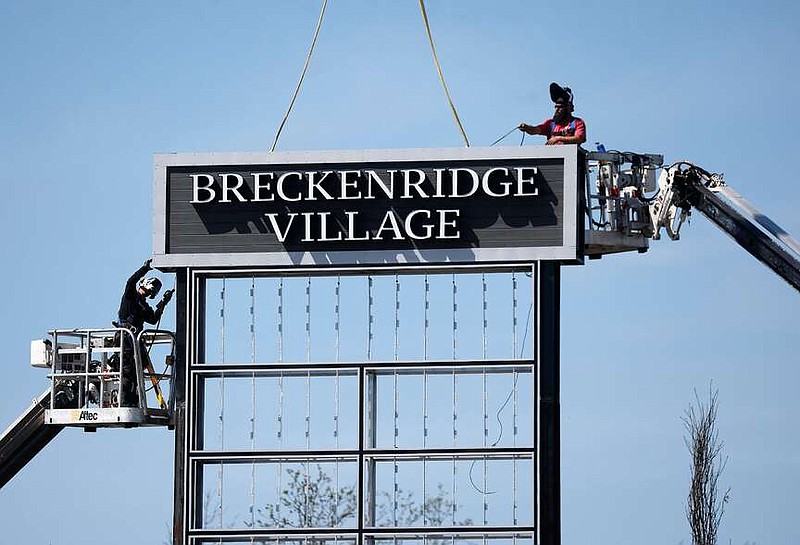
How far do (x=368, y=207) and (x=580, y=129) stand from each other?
383cm

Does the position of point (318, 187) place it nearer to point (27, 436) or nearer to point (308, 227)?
point (308, 227)

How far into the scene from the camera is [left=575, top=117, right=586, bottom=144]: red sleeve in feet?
125

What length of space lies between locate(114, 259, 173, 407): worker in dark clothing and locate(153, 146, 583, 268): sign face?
92cm

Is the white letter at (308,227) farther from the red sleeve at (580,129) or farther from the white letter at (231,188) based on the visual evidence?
the red sleeve at (580,129)

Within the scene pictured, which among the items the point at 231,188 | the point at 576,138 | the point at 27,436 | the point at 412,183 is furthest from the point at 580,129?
the point at 27,436

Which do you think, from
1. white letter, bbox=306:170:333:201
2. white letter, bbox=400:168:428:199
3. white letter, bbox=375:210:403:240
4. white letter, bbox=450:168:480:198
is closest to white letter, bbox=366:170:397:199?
white letter, bbox=400:168:428:199

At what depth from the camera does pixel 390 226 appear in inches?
1478

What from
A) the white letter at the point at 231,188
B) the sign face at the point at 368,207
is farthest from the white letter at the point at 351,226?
the white letter at the point at 231,188

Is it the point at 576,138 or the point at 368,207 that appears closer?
the point at 368,207

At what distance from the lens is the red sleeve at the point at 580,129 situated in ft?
125

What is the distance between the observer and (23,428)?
129ft

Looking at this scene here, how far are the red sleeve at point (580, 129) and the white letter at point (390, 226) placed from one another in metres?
3.44

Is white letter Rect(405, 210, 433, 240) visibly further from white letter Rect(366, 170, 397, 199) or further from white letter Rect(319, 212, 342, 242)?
white letter Rect(319, 212, 342, 242)

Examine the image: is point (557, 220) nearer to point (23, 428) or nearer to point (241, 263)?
point (241, 263)
